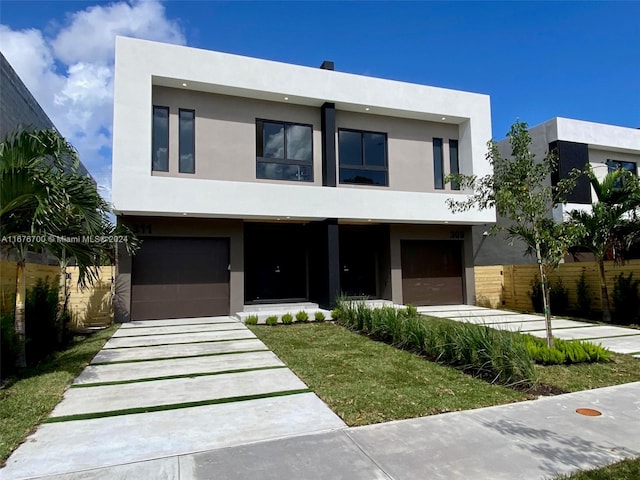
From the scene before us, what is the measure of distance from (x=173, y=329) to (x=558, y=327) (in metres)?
10.1

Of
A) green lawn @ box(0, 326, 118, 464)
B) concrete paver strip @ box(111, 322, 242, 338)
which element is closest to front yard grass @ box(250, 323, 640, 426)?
concrete paver strip @ box(111, 322, 242, 338)

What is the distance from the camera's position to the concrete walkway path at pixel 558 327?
27.9ft

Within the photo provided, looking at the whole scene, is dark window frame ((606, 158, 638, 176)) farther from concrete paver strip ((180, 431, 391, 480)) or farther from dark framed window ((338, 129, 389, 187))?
concrete paver strip ((180, 431, 391, 480))

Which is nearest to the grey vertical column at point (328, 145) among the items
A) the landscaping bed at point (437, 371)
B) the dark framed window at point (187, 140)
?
the dark framed window at point (187, 140)

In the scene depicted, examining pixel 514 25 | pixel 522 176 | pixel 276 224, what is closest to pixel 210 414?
pixel 522 176

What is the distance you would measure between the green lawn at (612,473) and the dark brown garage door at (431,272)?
11730 mm

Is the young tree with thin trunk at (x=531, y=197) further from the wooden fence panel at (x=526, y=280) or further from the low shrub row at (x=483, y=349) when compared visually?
the wooden fence panel at (x=526, y=280)

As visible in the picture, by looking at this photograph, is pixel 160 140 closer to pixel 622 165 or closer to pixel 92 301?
pixel 92 301

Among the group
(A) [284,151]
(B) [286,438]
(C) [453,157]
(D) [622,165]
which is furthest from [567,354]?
(D) [622,165]

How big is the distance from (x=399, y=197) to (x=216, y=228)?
5.95 metres

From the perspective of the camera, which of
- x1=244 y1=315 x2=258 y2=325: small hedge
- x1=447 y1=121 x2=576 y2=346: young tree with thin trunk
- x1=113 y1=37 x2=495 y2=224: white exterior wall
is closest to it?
x1=447 y1=121 x2=576 y2=346: young tree with thin trunk

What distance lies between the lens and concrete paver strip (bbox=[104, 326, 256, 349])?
8717 mm

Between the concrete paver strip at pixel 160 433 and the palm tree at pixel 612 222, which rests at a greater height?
the palm tree at pixel 612 222

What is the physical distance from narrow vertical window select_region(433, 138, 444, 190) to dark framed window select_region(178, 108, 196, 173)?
8.48 meters
